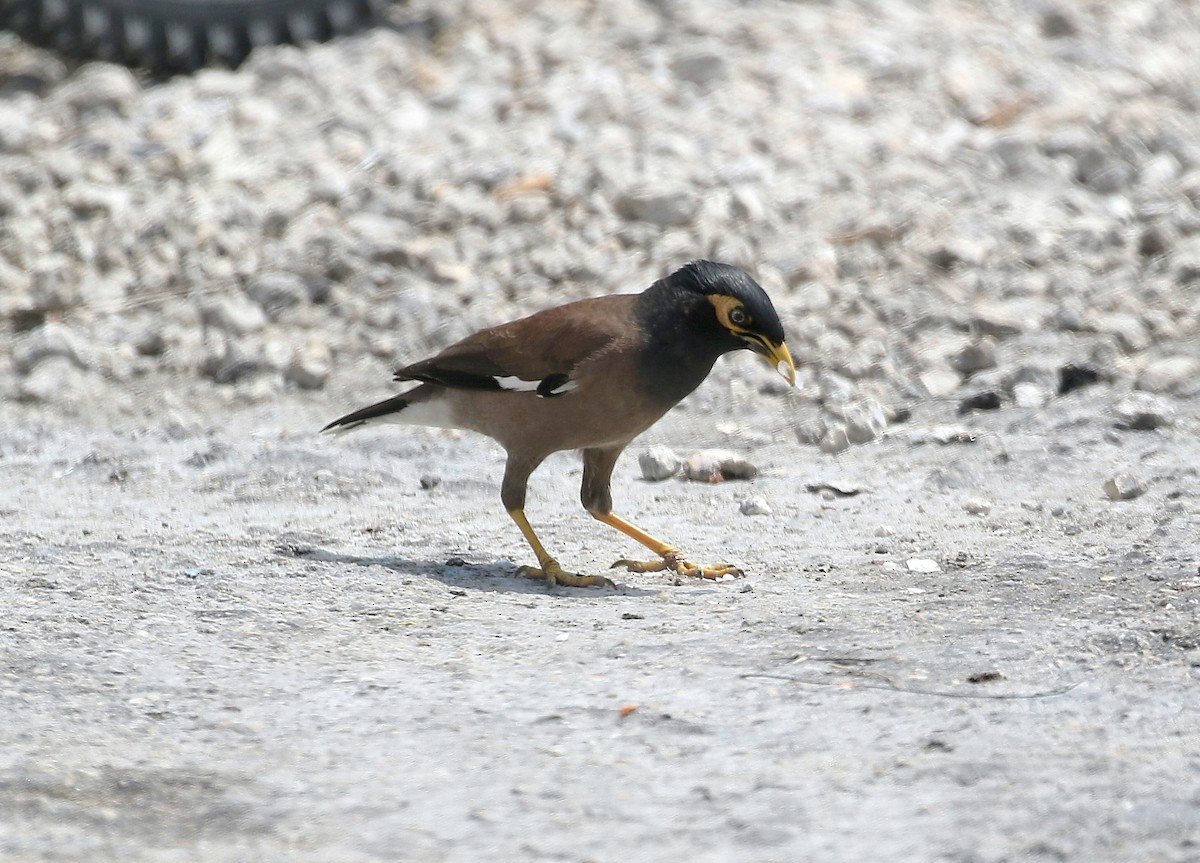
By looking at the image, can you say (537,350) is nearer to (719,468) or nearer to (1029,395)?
(719,468)

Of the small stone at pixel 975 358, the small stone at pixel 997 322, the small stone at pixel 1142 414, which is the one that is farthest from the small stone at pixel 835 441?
the small stone at pixel 997 322

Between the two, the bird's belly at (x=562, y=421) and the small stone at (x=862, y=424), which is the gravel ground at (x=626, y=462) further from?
the bird's belly at (x=562, y=421)

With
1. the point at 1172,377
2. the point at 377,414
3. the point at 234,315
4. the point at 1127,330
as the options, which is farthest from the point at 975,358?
the point at 234,315

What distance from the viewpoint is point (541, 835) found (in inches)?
135

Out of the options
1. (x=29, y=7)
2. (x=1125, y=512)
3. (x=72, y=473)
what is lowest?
(x=72, y=473)

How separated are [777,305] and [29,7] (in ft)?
17.0

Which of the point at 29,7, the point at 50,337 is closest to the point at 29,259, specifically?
the point at 50,337

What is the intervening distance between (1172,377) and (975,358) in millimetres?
941

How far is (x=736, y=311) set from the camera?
570cm

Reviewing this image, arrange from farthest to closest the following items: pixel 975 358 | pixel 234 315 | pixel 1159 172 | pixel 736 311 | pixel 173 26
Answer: pixel 173 26, pixel 1159 172, pixel 234 315, pixel 975 358, pixel 736 311

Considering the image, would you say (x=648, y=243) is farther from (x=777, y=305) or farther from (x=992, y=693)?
(x=992, y=693)

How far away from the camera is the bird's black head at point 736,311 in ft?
18.6

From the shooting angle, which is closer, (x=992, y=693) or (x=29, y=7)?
(x=992, y=693)

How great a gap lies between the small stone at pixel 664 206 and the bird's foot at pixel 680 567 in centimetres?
342
